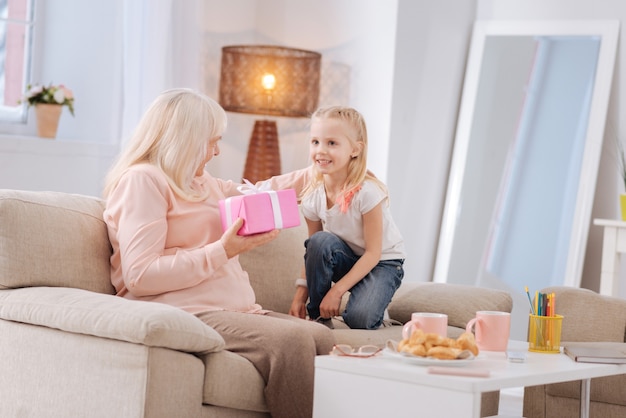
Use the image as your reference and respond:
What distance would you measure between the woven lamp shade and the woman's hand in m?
1.81

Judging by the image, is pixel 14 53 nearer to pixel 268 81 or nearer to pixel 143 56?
pixel 143 56

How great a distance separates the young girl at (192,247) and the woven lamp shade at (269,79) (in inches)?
63.9

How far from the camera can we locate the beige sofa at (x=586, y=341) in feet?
7.80

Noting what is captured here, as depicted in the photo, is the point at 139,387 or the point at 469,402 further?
the point at 139,387

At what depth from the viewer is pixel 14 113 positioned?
12.2ft

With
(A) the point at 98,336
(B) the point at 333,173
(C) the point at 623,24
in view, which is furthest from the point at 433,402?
(C) the point at 623,24

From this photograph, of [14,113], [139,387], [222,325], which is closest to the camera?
[139,387]

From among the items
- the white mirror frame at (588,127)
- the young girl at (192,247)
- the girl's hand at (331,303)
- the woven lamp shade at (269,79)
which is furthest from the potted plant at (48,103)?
the white mirror frame at (588,127)

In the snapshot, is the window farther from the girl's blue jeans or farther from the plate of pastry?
the plate of pastry

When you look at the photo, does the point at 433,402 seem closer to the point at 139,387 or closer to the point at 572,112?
the point at 139,387

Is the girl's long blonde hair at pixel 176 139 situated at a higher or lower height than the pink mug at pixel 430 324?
higher

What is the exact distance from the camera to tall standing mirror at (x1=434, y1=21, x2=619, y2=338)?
13.1ft

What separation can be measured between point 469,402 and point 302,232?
1246mm

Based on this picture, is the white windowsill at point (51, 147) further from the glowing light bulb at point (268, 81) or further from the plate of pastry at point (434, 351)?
the plate of pastry at point (434, 351)
